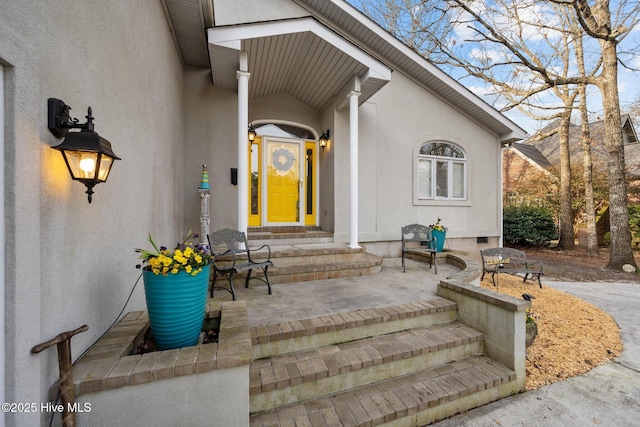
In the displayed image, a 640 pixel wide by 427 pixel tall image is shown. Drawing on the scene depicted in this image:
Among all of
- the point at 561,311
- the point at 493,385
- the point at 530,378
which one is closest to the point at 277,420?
the point at 493,385

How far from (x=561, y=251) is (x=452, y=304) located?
10.7m

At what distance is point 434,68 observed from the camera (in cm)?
626

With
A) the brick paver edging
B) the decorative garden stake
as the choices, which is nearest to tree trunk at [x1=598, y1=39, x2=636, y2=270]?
the brick paver edging

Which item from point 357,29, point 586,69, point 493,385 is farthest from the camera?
point 586,69

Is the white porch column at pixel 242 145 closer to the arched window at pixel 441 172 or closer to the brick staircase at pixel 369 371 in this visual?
the brick staircase at pixel 369 371

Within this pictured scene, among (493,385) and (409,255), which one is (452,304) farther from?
(409,255)

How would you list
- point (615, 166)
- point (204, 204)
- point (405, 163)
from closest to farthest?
point (204, 204)
point (405, 163)
point (615, 166)

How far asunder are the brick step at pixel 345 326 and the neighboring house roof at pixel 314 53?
3.91 metres

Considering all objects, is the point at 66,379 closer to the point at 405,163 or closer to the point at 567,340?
the point at 567,340

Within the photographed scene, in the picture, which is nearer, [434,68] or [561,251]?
[434,68]

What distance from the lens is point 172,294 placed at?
1833 mm

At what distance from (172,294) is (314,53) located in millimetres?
4526

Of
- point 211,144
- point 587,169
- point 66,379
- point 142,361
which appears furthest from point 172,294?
point 587,169

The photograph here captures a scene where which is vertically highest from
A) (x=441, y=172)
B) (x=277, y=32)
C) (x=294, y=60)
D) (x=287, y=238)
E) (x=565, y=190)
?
(x=294, y=60)
